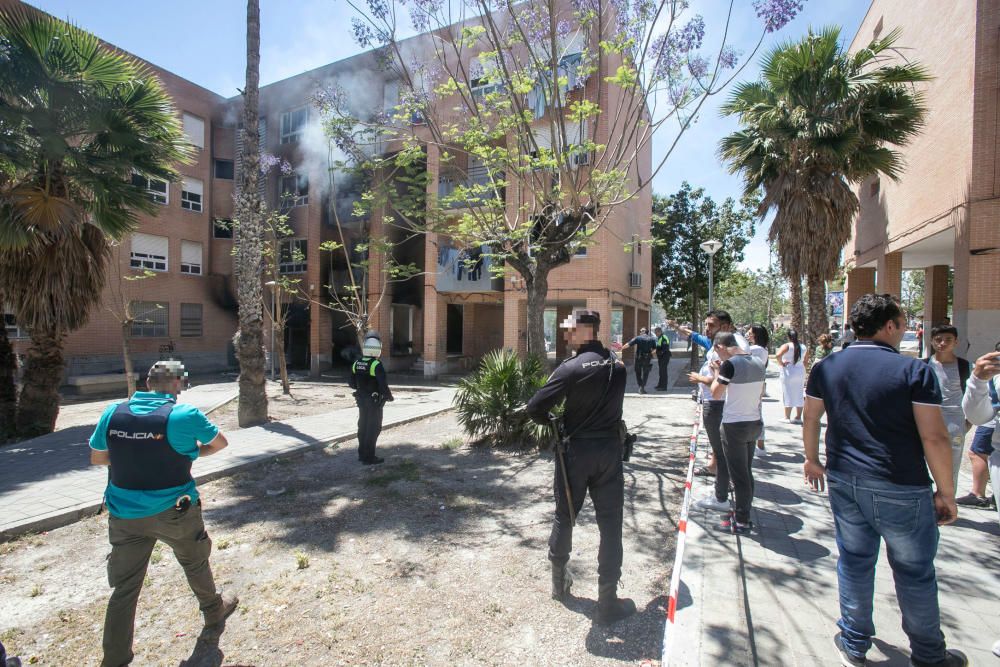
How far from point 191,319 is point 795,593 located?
1032 inches

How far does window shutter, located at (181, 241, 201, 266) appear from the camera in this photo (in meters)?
23.2

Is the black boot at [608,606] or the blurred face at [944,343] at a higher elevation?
the blurred face at [944,343]

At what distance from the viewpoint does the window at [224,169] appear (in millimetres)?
24531

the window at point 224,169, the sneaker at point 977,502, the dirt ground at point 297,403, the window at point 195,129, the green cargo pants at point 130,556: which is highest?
the window at point 195,129

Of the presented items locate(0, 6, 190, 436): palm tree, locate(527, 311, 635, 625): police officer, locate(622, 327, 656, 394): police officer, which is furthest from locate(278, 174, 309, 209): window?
locate(527, 311, 635, 625): police officer

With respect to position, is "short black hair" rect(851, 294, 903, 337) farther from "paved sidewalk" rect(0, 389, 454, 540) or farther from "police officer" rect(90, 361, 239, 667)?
"paved sidewalk" rect(0, 389, 454, 540)

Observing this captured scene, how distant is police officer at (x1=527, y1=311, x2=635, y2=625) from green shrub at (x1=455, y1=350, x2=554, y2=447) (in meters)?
4.14

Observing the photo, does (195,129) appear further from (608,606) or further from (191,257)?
(608,606)

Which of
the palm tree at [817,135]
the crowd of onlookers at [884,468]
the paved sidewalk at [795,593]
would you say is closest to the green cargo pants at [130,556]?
the paved sidewalk at [795,593]

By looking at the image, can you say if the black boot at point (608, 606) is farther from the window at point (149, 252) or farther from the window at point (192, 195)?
the window at point (192, 195)

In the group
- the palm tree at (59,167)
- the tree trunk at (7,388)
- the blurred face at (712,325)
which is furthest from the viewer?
the tree trunk at (7,388)

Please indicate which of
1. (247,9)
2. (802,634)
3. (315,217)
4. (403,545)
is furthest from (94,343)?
(802,634)

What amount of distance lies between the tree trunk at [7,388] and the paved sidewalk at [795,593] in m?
10.7

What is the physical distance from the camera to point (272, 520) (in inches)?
186
